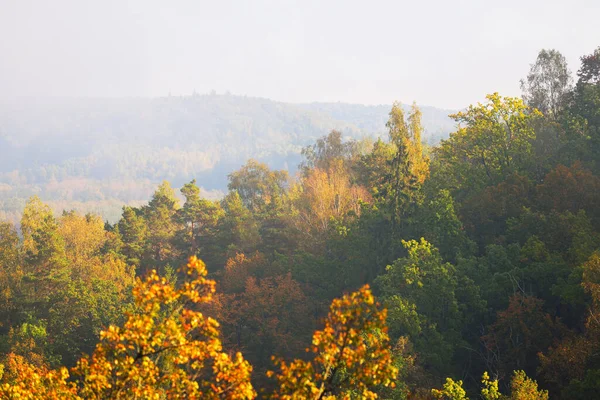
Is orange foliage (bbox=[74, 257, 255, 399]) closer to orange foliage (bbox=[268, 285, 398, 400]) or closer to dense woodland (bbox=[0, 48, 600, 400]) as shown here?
dense woodland (bbox=[0, 48, 600, 400])

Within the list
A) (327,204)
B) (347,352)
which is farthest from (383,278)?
(347,352)

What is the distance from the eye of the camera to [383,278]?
31.1 meters

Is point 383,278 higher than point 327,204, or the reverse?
point 327,204

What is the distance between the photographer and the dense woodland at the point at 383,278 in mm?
10227

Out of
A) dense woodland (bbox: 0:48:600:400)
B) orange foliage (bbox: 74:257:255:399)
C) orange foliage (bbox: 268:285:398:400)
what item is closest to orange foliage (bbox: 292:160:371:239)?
dense woodland (bbox: 0:48:600:400)

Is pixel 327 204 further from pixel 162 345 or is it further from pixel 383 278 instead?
pixel 162 345

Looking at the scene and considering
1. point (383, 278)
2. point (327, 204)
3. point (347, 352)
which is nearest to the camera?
point (347, 352)

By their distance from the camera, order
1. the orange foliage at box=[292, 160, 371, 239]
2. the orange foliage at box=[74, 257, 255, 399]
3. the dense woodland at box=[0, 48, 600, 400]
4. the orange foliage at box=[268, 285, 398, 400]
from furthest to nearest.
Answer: the orange foliage at box=[292, 160, 371, 239]
the dense woodland at box=[0, 48, 600, 400]
the orange foliage at box=[74, 257, 255, 399]
the orange foliage at box=[268, 285, 398, 400]

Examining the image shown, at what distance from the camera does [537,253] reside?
89.9ft

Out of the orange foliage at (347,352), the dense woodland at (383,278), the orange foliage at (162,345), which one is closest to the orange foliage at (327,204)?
the dense woodland at (383,278)

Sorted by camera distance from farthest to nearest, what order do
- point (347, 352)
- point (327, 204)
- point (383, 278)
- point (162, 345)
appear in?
point (327, 204) → point (383, 278) → point (162, 345) → point (347, 352)

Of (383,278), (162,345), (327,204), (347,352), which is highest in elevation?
(347,352)

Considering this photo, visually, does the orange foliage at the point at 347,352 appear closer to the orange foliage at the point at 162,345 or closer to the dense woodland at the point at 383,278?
the dense woodland at the point at 383,278

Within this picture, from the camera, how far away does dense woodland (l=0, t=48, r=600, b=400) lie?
10227mm
